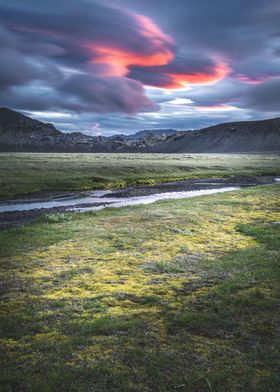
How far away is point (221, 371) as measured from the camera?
792 centimetres

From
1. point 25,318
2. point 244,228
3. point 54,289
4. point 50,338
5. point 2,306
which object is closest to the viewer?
point 50,338

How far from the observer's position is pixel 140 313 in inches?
429

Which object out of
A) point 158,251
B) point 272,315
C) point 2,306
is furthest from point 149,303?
point 158,251

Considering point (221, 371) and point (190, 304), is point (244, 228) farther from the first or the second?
point (221, 371)

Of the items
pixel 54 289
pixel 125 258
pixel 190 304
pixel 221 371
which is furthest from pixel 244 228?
pixel 221 371

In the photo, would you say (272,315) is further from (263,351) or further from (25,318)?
(25,318)

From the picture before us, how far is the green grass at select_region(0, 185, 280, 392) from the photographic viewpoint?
25.7ft

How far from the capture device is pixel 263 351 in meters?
8.77

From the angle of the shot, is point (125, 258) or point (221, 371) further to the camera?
point (125, 258)

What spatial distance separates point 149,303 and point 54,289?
12.4 ft

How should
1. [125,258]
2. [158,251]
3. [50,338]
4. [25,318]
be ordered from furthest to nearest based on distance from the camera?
[158,251] < [125,258] < [25,318] < [50,338]

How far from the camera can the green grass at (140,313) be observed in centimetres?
782

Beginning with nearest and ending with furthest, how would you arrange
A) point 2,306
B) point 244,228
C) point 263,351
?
point 263,351
point 2,306
point 244,228

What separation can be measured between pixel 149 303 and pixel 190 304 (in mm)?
1397
